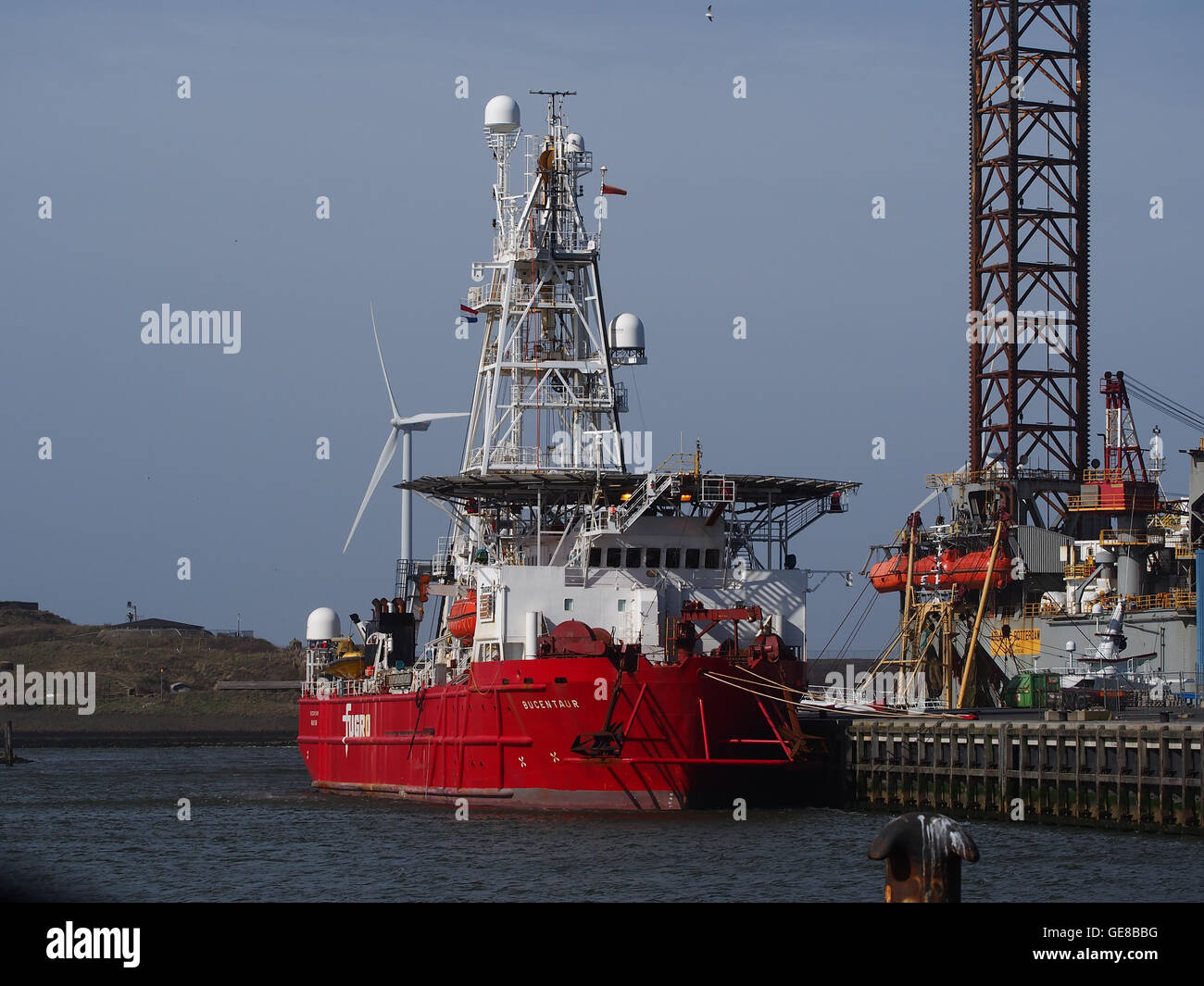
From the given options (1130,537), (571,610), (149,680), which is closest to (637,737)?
(571,610)

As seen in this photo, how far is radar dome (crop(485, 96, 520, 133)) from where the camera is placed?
66500 mm

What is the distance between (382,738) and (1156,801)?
3018cm

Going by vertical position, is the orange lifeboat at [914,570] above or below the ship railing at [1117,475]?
below

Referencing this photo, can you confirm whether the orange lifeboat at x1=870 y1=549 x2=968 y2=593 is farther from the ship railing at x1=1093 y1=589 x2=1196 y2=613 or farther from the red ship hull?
the red ship hull

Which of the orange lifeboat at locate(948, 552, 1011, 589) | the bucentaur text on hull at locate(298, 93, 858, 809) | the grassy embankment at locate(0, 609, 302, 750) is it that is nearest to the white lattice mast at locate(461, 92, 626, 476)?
the bucentaur text on hull at locate(298, 93, 858, 809)

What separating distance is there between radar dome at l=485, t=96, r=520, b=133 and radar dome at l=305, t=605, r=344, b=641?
1016 inches

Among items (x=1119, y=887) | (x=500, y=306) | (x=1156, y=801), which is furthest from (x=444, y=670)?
(x=1119, y=887)

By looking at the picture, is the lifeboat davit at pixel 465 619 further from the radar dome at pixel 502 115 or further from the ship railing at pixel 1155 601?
the ship railing at pixel 1155 601

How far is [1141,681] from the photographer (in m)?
67.9

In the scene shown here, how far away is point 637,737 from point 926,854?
33.7m

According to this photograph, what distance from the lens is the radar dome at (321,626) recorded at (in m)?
80.6

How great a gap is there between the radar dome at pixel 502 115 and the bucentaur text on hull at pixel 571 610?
0.10 meters

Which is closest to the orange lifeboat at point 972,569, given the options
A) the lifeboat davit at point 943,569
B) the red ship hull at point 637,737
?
the lifeboat davit at point 943,569
